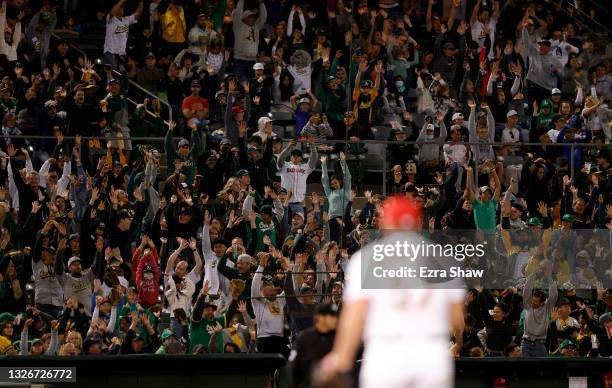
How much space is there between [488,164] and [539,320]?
2.68 metres

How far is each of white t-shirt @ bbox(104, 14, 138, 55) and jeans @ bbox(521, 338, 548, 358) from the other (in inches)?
310

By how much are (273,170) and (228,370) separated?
3.50 metres

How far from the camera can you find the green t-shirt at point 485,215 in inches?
733

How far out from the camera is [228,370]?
53.0 feet

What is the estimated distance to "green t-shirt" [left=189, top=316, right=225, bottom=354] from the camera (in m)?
16.8

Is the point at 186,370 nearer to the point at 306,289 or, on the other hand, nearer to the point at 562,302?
the point at 306,289

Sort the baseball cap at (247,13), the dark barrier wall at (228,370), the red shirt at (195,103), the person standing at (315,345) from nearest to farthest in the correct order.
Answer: the person standing at (315,345)
the dark barrier wall at (228,370)
the red shirt at (195,103)
the baseball cap at (247,13)

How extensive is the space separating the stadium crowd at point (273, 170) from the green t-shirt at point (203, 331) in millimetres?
23

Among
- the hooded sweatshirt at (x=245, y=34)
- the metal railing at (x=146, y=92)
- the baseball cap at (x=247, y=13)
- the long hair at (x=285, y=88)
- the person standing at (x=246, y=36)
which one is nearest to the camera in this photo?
the metal railing at (x=146, y=92)

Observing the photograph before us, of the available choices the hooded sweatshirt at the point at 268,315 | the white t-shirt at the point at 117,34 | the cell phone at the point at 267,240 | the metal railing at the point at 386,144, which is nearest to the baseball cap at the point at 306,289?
the hooded sweatshirt at the point at 268,315

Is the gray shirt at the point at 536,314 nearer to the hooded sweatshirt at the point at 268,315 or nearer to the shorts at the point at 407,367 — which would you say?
the hooded sweatshirt at the point at 268,315

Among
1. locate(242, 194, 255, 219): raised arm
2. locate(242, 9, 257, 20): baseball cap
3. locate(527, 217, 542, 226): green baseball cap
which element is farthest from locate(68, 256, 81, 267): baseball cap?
locate(527, 217, 542, 226): green baseball cap

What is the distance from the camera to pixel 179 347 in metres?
16.6

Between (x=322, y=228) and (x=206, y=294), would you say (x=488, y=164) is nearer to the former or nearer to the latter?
(x=322, y=228)
